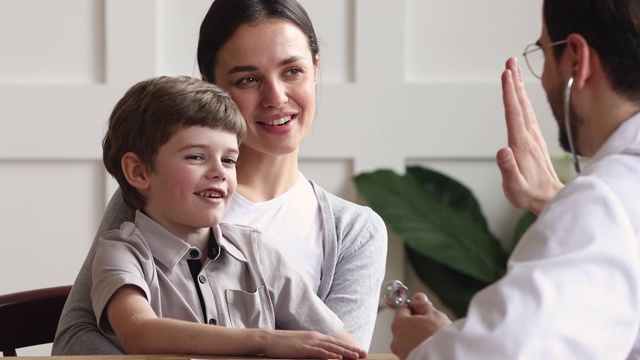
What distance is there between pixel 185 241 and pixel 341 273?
1.11 ft

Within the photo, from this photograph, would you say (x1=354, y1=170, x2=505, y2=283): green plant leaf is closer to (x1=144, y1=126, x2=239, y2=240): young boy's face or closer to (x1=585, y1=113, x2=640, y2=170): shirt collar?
(x1=144, y1=126, x2=239, y2=240): young boy's face

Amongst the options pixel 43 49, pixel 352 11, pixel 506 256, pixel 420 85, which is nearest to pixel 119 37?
pixel 43 49

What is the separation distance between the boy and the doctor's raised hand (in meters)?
0.32

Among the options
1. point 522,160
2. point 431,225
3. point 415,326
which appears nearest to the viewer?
point 415,326

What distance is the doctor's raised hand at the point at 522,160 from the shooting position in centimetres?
149

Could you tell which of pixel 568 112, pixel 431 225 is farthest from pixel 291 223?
pixel 431 225

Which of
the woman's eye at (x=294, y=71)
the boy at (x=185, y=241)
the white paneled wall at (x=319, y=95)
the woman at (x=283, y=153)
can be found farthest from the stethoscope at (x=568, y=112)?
the white paneled wall at (x=319, y=95)

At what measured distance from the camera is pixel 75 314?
1572mm

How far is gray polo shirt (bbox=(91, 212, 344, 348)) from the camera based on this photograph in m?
1.49

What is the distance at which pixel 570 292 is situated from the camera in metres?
0.91

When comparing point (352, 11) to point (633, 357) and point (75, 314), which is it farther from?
point (633, 357)

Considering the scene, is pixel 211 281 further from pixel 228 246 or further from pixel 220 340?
pixel 220 340

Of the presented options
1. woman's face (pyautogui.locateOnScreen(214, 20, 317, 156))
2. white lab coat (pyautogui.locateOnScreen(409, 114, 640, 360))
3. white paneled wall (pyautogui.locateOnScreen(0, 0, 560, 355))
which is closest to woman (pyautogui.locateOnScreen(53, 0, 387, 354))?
woman's face (pyautogui.locateOnScreen(214, 20, 317, 156))

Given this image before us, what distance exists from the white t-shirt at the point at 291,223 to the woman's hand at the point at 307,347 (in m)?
0.47
